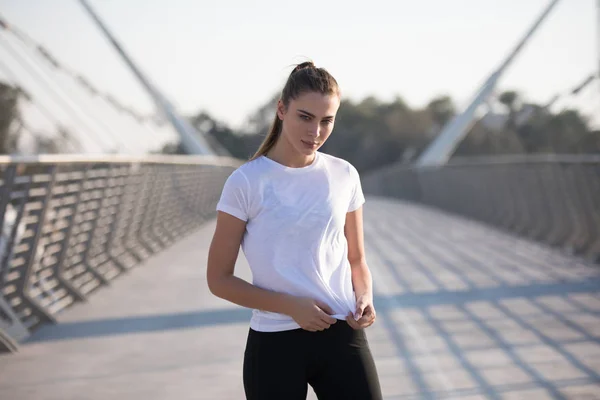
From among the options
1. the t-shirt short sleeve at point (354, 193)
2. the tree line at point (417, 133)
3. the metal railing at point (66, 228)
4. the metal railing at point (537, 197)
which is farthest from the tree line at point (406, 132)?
the t-shirt short sleeve at point (354, 193)

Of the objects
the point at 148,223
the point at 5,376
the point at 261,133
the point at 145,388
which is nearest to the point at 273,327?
the point at 261,133

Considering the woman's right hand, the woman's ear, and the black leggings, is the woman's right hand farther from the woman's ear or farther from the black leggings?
the woman's ear

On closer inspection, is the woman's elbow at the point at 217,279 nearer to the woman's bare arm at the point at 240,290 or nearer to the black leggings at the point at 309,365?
the woman's bare arm at the point at 240,290

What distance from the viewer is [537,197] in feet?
54.2

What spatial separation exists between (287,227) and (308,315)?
0.26 metres

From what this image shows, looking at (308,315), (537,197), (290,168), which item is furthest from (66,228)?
(537,197)

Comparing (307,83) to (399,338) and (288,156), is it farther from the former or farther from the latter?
(399,338)

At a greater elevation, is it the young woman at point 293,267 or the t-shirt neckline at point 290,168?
the t-shirt neckline at point 290,168

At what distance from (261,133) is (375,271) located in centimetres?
952

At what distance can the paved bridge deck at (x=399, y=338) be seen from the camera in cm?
643

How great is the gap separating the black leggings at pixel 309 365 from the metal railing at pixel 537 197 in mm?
10676

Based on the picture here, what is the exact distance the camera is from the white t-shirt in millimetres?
3041

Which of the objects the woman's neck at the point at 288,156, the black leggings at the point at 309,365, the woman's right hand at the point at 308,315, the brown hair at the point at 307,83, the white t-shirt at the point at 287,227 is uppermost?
the brown hair at the point at 307,83

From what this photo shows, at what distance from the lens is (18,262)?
8320 millimetres
